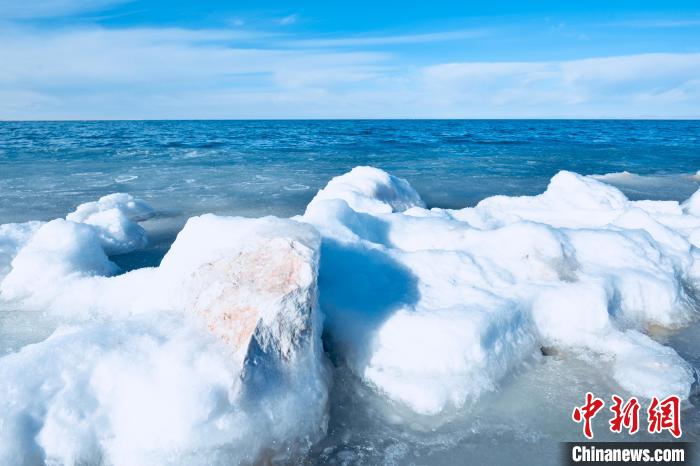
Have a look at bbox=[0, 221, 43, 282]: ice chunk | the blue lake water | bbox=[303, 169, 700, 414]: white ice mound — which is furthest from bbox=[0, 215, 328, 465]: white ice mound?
the blue lake water

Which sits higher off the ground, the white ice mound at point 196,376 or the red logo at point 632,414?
the white ice mound at point 196,376

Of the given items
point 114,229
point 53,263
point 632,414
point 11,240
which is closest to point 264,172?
point 114,229

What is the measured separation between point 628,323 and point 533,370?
143 centimetres

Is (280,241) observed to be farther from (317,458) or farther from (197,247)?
(317,458)

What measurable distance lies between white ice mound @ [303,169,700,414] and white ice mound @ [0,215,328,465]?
0.62 meters

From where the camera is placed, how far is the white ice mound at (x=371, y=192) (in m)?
8.12

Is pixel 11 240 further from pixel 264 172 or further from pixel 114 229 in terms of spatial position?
pixel 264 172

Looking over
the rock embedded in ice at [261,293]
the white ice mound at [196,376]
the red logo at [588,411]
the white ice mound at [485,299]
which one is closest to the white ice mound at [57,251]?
the white ice mound at [196,376]

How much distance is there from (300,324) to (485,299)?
1.88 metres

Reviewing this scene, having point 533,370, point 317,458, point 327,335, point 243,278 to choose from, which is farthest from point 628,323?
point 243,278

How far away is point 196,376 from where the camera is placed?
2893 millimetres

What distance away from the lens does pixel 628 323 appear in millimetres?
4434

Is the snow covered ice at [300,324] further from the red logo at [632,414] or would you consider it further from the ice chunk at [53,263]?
the red logo at [632,414]

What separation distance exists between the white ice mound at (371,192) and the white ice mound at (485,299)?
78.5 inches
